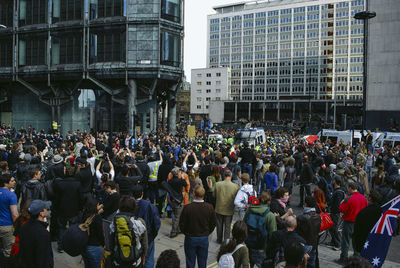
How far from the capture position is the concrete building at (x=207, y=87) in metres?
122

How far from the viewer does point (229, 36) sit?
12606 cm

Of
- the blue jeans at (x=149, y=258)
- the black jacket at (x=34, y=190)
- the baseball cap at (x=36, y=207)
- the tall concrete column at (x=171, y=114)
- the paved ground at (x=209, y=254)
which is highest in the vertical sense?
the tall concrete column at (x=171, y=114)

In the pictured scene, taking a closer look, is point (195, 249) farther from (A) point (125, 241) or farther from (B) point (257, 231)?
(A) point (125, 241)

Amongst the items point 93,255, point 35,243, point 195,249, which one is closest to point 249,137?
point 195,249

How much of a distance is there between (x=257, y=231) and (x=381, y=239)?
194cm

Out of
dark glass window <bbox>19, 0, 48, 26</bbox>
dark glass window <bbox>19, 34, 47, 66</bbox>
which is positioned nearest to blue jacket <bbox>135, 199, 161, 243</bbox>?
dark glass window <bbox>19, 34, 47, 66</bbox>

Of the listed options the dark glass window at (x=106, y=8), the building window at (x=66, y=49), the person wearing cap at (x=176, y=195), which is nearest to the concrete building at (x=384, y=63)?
the dark glass window at (x=106, y=8)

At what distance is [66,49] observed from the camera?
129ft

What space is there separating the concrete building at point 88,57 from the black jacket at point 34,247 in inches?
1270

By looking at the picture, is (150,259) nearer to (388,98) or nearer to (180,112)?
(388,98)

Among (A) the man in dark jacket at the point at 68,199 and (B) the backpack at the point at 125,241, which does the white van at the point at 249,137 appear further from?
(B) the backpack at the point at 125,241

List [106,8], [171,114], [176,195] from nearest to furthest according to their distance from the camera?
[176,195] → [106,8] → [171,114]

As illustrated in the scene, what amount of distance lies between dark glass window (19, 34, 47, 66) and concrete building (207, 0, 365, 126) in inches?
2771

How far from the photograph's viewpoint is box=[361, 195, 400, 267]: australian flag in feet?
17.9
